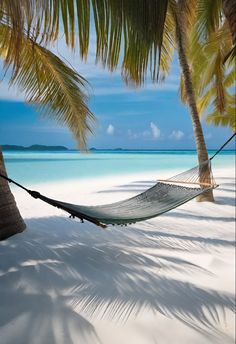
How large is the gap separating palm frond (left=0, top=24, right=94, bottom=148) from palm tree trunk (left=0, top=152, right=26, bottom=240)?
100 cm

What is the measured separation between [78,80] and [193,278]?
83.6 inches

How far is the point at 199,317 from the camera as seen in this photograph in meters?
1.40

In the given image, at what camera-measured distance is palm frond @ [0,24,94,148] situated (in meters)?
2.91

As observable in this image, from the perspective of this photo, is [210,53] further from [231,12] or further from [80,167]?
[80,167]

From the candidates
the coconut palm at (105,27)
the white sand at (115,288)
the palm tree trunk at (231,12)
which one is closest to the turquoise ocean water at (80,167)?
the white sand at (115,288)

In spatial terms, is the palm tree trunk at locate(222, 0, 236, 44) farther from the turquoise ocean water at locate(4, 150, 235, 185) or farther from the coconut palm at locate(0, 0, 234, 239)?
the turquoise ocean water at locate(4, 150, 235, 185)

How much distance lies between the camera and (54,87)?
311 cm

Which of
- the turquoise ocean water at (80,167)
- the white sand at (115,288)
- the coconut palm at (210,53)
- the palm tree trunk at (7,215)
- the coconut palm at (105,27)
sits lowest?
the turquoise ocean water at (80,167)

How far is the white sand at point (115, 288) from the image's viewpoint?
1.24 meters

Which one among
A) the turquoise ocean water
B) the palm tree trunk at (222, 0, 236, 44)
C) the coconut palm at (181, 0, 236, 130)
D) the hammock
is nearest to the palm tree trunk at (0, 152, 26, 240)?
the hammock

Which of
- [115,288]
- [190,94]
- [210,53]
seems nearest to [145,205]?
[115,288]

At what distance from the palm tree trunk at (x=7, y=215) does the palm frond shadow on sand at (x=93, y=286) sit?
3.5 inches

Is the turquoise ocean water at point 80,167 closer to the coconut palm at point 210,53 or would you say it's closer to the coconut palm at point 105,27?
the coconut palm at point 210,53

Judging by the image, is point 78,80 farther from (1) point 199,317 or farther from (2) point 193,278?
(1) point 199,317
